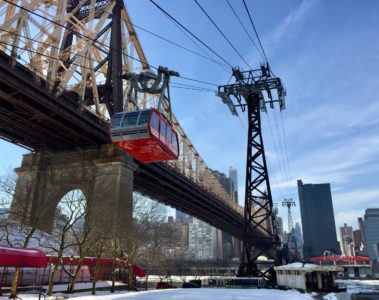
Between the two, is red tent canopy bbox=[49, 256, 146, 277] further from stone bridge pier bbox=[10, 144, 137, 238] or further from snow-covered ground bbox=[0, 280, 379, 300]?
snow-covered ground bbox=[0, 280, 379, 300]

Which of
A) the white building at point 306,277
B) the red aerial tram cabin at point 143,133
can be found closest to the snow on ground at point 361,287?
the white building at point 306,277

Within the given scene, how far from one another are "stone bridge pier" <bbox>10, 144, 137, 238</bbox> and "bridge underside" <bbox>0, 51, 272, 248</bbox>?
1.43m

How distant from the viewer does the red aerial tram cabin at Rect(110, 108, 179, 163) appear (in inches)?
784

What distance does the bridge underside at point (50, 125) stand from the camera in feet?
92.9

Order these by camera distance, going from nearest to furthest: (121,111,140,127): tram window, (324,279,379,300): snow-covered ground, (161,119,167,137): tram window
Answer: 1. (121,111,140,127): tram window
2. (161,119,167,137): tram window
3. (324,279,379,300): snow-covered ground

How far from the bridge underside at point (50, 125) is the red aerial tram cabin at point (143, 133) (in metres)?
11.3

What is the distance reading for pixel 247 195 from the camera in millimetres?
32969

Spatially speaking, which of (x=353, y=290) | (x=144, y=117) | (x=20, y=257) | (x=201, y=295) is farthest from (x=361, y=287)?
(x=20, y=257)

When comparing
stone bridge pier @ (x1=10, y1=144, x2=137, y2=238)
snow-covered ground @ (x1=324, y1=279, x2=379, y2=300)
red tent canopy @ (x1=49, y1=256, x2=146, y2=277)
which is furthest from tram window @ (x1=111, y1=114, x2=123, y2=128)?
snow-covered ground @ (x1=324, y1=279, x2=379, y2=300)

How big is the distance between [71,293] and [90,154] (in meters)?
18.1

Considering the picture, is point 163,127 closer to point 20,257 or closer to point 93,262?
point 20,257

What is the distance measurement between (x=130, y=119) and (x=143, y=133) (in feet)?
4.42

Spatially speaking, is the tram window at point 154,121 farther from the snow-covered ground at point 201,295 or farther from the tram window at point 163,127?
the snow-covered ground at point 201,295

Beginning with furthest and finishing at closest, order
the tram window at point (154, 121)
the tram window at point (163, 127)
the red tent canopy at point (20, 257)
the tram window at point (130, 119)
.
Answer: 1. the tram window at point (163, 127)
2. the tram window at point (130, 119)
3. the tram window at point (154, 121)
4. the red tent canopy at point (20, 257)
